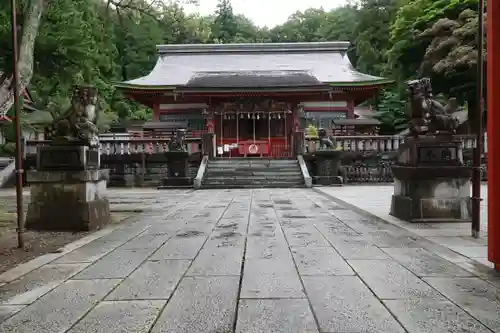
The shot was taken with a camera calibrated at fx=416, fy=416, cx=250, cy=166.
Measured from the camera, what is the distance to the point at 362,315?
9.52 ft

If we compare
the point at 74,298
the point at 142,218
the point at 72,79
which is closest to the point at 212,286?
the point at 74,298

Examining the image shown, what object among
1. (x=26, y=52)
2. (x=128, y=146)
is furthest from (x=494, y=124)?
(x=128, y=146)

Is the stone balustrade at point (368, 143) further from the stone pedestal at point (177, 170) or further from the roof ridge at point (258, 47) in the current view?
the roof ridge at point (258, 47)

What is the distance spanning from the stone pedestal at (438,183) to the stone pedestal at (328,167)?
10.4m

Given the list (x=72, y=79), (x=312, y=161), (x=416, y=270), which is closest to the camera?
(x=416, y=270)

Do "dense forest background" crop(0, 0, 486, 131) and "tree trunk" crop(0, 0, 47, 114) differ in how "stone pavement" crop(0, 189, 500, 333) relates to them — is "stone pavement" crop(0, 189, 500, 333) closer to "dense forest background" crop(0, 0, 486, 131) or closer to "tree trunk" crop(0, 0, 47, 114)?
"tree trunk" crop(0, 0, 47, 114)

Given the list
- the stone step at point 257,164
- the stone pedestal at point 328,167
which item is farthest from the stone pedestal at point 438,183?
the stone step at point 257,164

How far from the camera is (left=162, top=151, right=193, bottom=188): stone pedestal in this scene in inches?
680

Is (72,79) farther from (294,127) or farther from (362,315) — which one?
(294,127)

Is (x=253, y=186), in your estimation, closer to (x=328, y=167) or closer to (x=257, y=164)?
(x=257, y=164)

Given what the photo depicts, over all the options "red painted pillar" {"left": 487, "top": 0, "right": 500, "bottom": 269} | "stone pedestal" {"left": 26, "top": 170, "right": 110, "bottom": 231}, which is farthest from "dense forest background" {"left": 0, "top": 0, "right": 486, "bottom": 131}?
"red painted pillar" {"left": 487, "top": 0, "right": 500, "bottom": 269}

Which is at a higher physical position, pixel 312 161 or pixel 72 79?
pixel 72 79

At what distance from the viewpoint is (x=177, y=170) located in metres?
17.5

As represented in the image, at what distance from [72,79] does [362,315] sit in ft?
30.1
